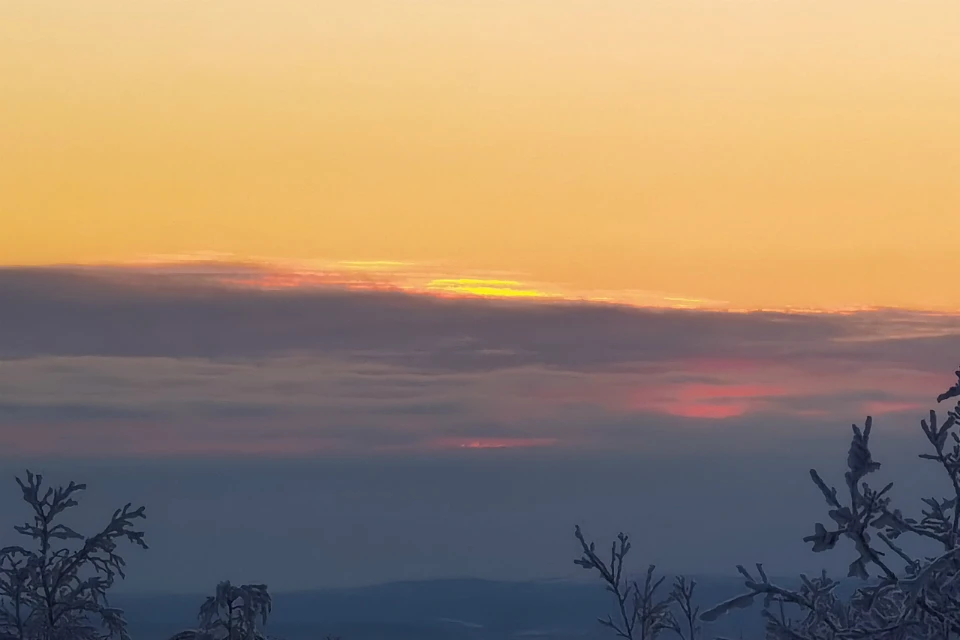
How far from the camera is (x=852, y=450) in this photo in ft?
27.9

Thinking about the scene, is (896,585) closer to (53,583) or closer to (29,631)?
(53,583)

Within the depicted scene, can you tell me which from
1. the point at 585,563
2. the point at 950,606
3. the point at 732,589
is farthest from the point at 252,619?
the point at 732,589

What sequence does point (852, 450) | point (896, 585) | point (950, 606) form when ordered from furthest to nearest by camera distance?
point (950, 606)
point (896, 585)
point (852, 450)

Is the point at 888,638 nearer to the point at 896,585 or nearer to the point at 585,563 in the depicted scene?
the point at 896,585

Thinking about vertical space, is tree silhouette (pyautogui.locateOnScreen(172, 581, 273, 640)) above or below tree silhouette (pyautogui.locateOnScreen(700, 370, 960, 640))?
below

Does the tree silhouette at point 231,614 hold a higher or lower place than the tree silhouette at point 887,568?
lower

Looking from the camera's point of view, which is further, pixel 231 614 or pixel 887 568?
pixel 231 614

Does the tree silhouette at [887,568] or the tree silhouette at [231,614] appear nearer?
the tree silhouette at [887,568]

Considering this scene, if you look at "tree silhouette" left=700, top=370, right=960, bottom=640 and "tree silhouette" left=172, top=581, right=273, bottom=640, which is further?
"tree silhouette" left=172, top=581, right=273, bottom=640

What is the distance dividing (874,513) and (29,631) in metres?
16.1

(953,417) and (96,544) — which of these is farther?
(96,544)

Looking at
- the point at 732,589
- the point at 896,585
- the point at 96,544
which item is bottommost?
the point at 732,589

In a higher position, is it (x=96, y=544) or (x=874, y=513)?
(x=874, y=513)

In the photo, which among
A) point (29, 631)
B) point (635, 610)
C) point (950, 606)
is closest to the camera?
point (950, 606)
